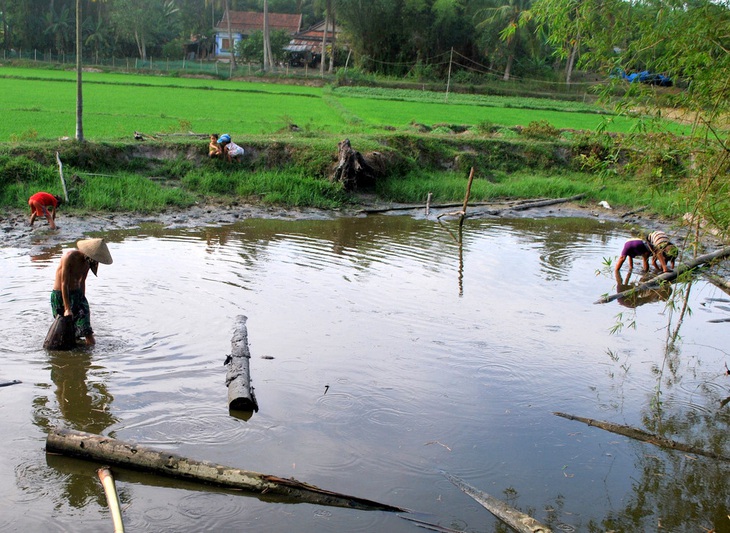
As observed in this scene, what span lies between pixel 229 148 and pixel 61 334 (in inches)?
412

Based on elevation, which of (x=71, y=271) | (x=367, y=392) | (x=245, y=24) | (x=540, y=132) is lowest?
(x=367, y=392)

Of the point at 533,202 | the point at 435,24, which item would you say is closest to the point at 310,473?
the point at 533,202

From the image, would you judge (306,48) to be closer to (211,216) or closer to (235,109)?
(235,109)

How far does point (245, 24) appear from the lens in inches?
2462

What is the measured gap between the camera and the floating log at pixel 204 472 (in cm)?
487

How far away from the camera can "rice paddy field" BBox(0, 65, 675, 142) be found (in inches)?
824

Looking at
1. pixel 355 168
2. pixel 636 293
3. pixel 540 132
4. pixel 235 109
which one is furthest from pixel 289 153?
pixel 235 109

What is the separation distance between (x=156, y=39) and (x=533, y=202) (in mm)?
46332

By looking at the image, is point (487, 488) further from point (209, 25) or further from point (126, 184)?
point (209, 25)

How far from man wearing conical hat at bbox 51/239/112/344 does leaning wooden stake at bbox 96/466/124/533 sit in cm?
258

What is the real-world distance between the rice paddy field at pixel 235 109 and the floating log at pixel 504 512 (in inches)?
481

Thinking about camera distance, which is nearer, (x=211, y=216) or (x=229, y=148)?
(x=211, y=216)

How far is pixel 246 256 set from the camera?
11828 millimetres

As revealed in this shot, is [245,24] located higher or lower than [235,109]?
higher
